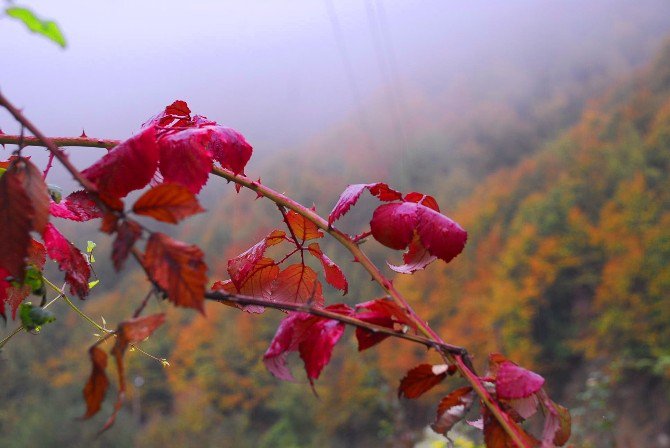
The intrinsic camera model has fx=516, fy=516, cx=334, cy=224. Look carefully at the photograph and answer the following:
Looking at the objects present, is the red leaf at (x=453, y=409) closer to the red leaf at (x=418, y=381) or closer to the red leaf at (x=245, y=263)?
the red leaf at (x=418, y=381)

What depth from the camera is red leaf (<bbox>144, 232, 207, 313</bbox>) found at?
15cm

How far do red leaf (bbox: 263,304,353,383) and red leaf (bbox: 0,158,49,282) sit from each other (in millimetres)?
91

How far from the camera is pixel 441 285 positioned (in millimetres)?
8641

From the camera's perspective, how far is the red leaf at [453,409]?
0.20 m

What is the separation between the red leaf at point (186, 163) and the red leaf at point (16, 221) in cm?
5

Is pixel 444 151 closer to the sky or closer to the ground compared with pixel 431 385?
closer to the ground

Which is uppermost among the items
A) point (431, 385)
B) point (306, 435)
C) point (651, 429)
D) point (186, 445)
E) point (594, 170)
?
point (431, 385)

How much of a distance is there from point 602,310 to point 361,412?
390 centimetres

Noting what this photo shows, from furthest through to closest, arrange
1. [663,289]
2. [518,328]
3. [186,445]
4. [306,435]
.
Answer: [306,435] < [518,328] < [186,445] < [663,289]

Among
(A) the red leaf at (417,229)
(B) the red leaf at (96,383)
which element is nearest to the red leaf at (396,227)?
(A) the red leaf at (417,229)

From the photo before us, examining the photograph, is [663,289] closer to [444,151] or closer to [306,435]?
[306,435]

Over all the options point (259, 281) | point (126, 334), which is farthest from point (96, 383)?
point (259, 281)

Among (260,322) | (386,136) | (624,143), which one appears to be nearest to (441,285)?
(260,322)

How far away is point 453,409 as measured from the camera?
209 millimetres
